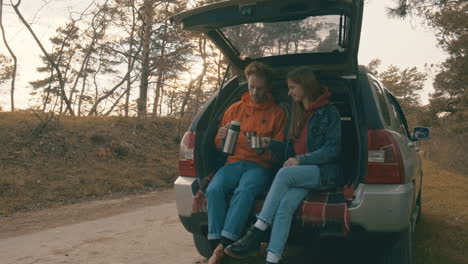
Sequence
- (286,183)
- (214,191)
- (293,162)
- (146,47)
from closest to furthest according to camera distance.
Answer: (286,183) → (293,162) → (214,191) → (146,47)

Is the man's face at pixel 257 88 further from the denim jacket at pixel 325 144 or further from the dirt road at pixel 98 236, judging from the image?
the dirt road at pixel 98 236

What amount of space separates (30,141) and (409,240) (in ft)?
32.0

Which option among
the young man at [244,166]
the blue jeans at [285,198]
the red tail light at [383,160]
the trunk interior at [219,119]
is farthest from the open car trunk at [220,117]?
the red tail light at [383,160]

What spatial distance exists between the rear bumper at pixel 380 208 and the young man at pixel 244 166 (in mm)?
821

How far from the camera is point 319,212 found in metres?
2.95

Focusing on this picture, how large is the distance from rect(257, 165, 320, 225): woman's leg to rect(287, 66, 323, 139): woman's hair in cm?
38

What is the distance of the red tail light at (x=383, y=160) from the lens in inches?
116

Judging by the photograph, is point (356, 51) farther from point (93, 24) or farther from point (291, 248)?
point (93, 24)

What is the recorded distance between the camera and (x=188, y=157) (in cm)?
367

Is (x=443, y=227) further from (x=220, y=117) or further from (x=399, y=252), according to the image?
(x=220, y=117)

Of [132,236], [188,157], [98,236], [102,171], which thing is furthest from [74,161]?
[188,157]

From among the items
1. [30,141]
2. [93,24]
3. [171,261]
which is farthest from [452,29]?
[171,261]

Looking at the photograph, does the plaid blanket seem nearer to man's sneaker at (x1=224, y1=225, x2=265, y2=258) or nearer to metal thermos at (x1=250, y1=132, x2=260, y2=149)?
man's sneaker at (x1=224, y1=225, x2=265, y2=258)

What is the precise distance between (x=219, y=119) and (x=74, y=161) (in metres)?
7.57
